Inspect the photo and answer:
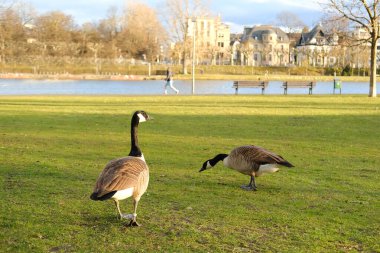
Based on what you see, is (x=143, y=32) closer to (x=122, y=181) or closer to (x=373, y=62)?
(x=373, y=62)

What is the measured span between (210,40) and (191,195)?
121 metres

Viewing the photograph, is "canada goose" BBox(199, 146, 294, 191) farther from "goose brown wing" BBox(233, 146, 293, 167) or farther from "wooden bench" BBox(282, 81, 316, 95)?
"wooden bench" BBox(282, 81, 316, 95)

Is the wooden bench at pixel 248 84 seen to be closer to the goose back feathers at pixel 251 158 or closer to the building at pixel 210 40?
the building at pixel 210 40

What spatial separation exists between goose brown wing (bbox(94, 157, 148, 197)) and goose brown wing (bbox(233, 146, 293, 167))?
242 cm

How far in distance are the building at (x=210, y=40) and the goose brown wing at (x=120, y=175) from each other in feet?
200

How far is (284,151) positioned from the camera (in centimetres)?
1257

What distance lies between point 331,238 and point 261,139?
8.51 meters

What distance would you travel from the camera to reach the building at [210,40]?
10012cm

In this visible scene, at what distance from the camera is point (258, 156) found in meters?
8.11

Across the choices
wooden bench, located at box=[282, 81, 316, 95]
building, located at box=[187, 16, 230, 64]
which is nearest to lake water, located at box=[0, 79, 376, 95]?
wooden bench, located at box=[282, 81, 316, 95]

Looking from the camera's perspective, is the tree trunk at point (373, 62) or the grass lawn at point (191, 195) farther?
the tree trunk at point (373, 62)

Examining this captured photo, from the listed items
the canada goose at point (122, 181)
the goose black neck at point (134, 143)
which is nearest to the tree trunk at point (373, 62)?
the goose black neck at point (134, 143)

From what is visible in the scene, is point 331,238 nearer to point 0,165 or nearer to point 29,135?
point 0,165

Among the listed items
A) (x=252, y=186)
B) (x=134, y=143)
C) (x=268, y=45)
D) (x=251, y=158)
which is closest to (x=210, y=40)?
(x=268, y=45)
